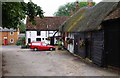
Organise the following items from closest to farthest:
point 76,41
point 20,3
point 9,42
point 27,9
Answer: point 20,3
point 27,9
point 76,41
point 9,42

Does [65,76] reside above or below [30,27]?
below

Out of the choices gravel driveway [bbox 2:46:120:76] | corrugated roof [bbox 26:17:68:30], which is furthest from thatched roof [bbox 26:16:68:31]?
gravel driveway [bbox 2:46:120:76]

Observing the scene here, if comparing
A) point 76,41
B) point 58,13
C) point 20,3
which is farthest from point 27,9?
point 58,13

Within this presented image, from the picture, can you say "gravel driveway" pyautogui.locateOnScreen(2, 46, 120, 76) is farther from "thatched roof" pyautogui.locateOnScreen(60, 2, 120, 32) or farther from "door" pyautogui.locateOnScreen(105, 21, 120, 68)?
"thatched roof" pyautogui.locateOnScreen(60, 2, 120, 32)

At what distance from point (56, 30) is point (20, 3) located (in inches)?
1875

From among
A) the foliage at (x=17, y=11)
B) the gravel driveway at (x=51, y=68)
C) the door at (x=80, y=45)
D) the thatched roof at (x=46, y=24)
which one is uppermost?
the thatched roof at (x=46, y=24)

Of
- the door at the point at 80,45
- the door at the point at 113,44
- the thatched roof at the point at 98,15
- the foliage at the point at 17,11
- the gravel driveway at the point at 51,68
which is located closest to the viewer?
the foliage at the point at 17,11

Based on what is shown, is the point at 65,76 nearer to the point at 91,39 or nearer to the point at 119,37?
the point at 119,37

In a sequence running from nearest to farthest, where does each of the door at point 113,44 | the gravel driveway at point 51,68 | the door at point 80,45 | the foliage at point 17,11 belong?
1. the foliage at point 17,11
2. the gravel driveway at point 51,68
3. the door at point 113,44
4. the door at point 80,45

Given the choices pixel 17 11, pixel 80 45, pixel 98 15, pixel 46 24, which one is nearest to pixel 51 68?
pixel 17 11

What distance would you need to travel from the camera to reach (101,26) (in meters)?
22.0

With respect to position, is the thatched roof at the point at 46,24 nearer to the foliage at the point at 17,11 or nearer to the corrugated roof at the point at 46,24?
the corrugated roof at the point at 46,24

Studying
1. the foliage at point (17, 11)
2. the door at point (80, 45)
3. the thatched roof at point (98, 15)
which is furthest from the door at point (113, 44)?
the door at point (80, 45)

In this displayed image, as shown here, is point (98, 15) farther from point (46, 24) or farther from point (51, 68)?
point (46, 24)
